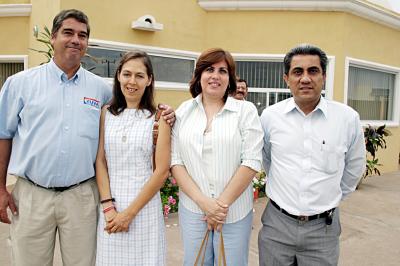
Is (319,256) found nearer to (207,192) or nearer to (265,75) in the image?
(207,192)

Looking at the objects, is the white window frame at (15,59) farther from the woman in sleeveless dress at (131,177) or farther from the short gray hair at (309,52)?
the short gray hair at (309,52)

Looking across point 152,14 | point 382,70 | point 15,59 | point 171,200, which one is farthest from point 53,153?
point 382,70

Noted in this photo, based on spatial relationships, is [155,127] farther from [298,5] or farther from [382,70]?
[382,70]

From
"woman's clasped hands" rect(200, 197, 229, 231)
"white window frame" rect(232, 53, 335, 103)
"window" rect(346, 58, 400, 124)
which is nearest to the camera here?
"woman's clasped hands" rect(200, 197, 229, 231)

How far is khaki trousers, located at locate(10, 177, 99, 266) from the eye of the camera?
257cm

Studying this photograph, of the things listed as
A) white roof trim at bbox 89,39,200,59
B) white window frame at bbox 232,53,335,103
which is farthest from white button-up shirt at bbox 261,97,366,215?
white window frame at bbox 232,53,335,103

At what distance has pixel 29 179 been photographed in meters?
2.60

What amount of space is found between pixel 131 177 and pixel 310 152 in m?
1.16

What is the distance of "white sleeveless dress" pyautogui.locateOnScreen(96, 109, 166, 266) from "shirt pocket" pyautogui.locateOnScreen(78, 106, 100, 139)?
0.27ft

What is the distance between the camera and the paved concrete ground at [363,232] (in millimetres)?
4418

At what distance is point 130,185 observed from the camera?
258cm

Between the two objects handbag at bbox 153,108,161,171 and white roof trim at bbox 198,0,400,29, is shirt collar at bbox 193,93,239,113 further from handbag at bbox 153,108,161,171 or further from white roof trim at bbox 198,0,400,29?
white roof trim at bbox 198,0,400,29

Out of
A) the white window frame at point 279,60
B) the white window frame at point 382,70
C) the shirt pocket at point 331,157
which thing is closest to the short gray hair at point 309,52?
the shirt pocket at point 331,157

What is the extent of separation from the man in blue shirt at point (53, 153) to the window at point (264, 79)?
20.4ft
